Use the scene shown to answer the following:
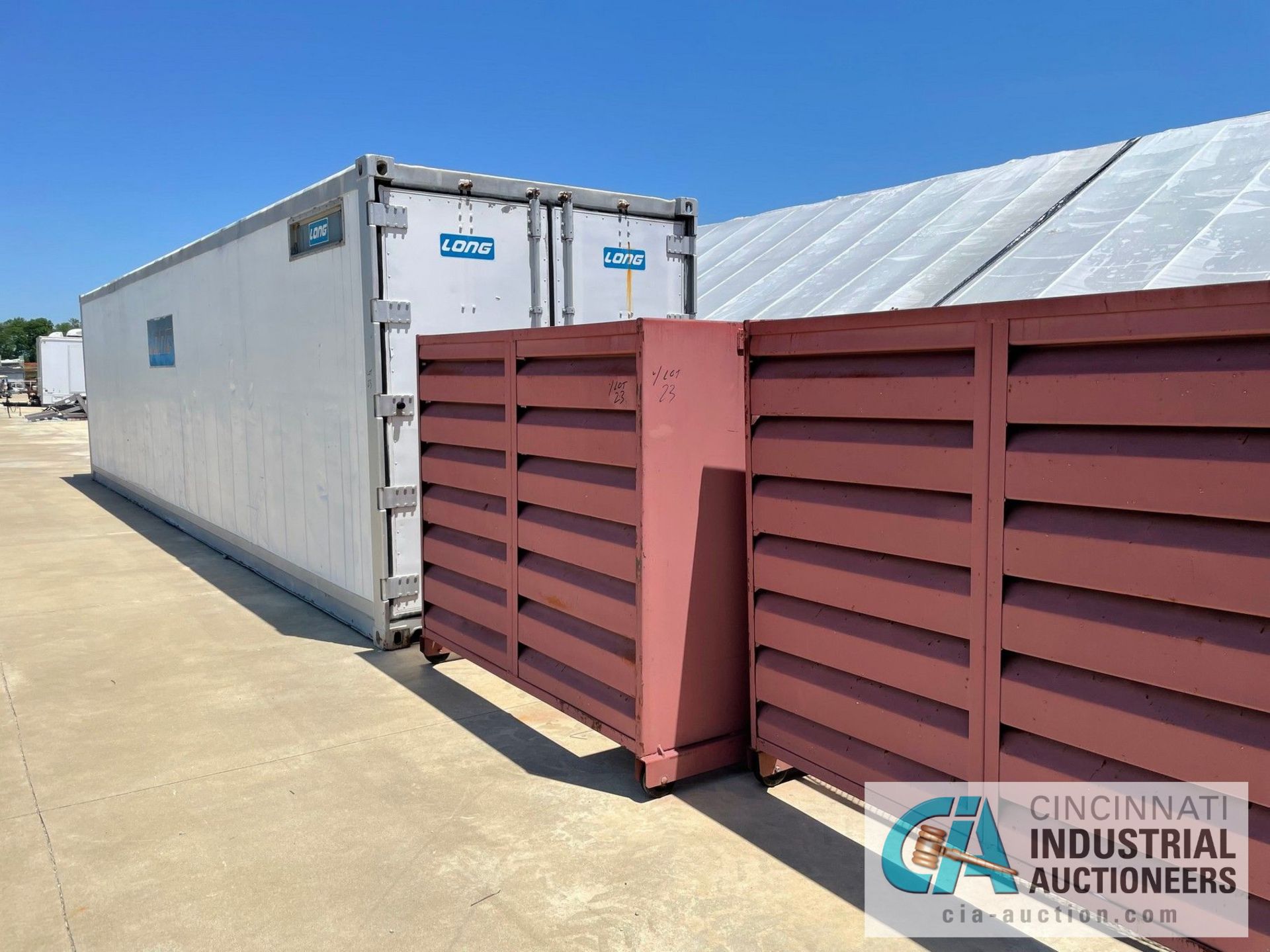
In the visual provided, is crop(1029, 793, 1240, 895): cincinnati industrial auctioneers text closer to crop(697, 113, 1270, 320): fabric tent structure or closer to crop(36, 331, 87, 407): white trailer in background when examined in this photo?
crop(697, 113, 1270, 320): fabric tent structure

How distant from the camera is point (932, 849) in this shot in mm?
3100

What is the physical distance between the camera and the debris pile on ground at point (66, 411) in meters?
34.9

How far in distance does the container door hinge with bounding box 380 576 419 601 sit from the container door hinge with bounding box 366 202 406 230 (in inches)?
82.4

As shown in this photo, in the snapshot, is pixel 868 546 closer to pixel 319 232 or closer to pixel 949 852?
pixel 949 852

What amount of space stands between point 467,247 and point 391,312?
2.13 feet

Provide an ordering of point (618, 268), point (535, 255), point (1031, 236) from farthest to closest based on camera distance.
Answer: point (1031, 236)
point (618, 268)
point (535, 255)

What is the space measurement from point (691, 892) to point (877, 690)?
2.96ft

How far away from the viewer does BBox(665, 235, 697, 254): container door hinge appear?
6.58 m

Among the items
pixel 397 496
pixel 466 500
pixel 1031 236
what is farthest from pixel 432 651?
pixel 1031 236

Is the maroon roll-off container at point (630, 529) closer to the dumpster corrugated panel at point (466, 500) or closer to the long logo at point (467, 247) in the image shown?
the dumpster corrugated panel at point (466, 500)

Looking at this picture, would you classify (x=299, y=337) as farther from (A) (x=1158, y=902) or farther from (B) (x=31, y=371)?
(B) (x=31, y=371)

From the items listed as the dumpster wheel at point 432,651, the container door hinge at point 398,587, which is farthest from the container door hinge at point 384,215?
the dumpster wheel at point 432,651

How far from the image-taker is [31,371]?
46969 millimetres

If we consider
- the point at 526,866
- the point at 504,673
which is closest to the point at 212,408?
the point at 504,673
